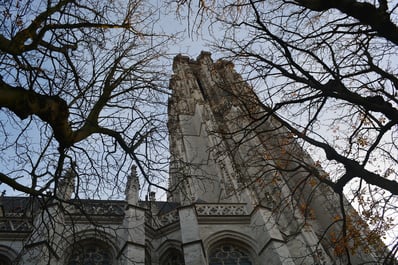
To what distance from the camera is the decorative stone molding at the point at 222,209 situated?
37.9 ft

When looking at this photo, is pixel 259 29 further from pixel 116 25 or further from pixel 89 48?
pixel 89 48

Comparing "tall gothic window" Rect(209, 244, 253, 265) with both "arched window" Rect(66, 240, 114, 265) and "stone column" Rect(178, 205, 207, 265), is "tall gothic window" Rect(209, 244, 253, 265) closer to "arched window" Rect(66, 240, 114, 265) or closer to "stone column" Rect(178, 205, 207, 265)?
"stone column" Rect(178, 205, 207, 265)

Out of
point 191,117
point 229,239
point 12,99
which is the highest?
point 191,117

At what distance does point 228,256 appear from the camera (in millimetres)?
10250

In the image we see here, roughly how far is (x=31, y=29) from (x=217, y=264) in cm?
835

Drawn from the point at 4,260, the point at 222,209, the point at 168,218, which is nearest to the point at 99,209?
the point at 168,218

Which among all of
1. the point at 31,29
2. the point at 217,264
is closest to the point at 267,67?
the point at 31,29

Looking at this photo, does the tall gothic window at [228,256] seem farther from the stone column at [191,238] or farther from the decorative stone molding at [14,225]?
the decorative stone molding at [14,225]

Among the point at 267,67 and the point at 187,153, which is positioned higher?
the point at 187,153

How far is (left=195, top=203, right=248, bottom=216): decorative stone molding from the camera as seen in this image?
11539 mm

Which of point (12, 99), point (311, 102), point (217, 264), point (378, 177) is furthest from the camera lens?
point (217, 264)

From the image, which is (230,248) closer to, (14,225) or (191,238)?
(191,238)

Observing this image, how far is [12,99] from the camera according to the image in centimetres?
340

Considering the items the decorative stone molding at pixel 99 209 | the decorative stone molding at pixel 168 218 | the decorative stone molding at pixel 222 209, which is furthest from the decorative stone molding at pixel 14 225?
the decorative stone molding at pixel 222 209
